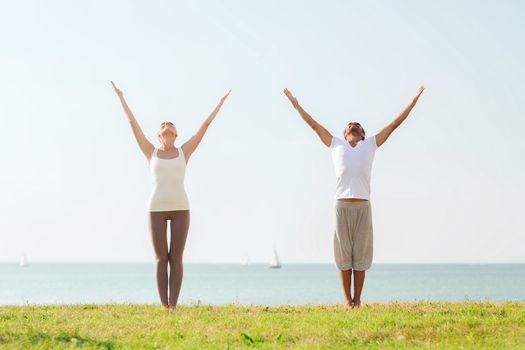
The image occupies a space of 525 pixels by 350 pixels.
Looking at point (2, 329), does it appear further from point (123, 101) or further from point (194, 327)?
point (123, 101)

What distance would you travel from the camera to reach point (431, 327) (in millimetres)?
9789

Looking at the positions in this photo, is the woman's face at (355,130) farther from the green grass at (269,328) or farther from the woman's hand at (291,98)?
the green grass at (269,328)

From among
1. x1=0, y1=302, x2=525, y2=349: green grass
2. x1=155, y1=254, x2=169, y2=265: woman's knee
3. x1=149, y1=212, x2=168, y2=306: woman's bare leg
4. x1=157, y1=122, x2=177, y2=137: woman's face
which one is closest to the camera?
x1=0, y1=302, x2=525, y2=349: green grass

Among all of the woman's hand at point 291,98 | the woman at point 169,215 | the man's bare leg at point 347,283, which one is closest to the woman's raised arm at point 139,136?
the woman at point 169,215

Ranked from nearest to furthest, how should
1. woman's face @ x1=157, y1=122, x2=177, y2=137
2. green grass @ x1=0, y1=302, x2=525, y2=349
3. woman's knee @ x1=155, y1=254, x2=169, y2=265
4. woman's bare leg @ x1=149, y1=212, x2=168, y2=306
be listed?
green grass @ x1=0, y1=302, x2=525, y2=349
woman's bare leg @ x1=149, y1=212, x2=168, y2=306
woman's knee @ x1=155, y1=254, x2=169, y2=265
woman's face @ x1=157, y1=122, x2=177, y2=137

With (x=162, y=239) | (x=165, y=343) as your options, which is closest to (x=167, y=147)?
(x=162, y=239)

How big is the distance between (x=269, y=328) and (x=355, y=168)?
3.44 meters

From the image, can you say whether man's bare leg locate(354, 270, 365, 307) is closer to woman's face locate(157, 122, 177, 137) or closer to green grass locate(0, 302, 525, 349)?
green grass locate(0, 302, 525, 349)

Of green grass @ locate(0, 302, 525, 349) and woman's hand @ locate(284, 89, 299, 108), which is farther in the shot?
woman's hand @ locate(284, 89, 299, 108)

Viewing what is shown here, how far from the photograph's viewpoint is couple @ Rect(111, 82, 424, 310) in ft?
39.8

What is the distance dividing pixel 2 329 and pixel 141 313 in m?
2.17

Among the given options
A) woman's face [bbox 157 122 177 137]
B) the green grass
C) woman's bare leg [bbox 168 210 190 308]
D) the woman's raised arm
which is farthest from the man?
the woman's raised arm

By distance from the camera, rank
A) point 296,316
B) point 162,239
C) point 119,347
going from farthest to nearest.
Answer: point 162,239 < point 296,316 < point 119,347

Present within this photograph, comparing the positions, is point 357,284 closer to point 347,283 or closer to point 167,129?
point 347,283
